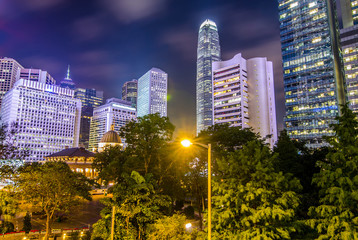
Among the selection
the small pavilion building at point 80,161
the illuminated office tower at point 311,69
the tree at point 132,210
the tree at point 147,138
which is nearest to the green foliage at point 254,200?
the tree at point 132,210

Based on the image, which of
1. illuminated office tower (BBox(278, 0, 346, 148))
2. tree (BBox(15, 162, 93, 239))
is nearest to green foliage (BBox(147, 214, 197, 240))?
tree (BBox(15, 162, 93, 239))

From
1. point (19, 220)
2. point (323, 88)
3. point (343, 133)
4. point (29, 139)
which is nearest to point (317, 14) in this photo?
point (323, 88)

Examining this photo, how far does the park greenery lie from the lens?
45.1 ft

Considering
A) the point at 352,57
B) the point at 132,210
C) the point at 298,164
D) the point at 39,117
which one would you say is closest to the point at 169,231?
the point at 132,210

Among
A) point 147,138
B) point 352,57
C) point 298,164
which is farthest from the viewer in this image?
Result: point 352,57

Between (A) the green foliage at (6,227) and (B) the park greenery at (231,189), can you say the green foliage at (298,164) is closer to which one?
(B) the park greenery at (231,189)

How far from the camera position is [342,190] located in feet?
42.8

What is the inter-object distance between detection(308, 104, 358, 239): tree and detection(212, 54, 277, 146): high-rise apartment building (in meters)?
134

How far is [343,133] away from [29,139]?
19728 cm

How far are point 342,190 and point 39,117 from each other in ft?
655

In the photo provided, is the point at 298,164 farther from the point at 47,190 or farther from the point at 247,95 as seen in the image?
the point at 247,95

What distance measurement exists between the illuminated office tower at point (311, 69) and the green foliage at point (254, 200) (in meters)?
110

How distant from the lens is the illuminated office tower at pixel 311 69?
372 feet

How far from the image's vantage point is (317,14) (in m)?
119
